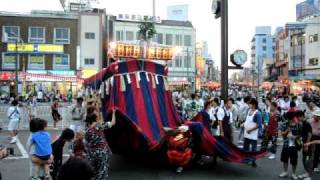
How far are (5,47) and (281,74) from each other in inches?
2310

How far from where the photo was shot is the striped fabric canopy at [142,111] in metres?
11.2

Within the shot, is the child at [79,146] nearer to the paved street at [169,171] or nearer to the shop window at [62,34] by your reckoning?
the paved street at [169,171]

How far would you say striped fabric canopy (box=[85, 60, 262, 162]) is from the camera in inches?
440

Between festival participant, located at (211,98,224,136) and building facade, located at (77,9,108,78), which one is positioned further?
building facade, located at (77,9,108,78)

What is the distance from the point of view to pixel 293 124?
10.1 metres

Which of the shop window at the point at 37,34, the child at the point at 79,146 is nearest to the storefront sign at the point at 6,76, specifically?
the shop window at the point at 37,34

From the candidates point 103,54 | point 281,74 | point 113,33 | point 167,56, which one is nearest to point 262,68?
point 281,74

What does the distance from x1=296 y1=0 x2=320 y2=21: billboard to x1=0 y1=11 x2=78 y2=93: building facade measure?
4698cm

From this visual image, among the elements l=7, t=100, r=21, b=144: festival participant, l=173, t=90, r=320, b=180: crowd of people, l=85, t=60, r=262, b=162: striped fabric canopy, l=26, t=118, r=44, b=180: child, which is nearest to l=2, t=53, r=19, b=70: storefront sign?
l=7, t=100, r=21, b=144: festival participant

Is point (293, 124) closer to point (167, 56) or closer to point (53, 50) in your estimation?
point (167, 56)

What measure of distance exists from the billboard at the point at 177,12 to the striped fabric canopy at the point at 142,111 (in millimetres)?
94230

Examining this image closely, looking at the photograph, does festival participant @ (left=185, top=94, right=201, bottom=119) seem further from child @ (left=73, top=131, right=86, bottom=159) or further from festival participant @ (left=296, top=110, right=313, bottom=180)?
child @ (left=73, top=131, right=86, bottom=159)

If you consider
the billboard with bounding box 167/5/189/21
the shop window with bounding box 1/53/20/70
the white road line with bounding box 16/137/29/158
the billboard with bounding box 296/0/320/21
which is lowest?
the white road line with bounding box 16/137/29/158

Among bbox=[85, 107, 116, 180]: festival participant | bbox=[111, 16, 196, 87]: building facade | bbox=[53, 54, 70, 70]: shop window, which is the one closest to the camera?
bbox=[85, 107, 116, 180]: festival participant
